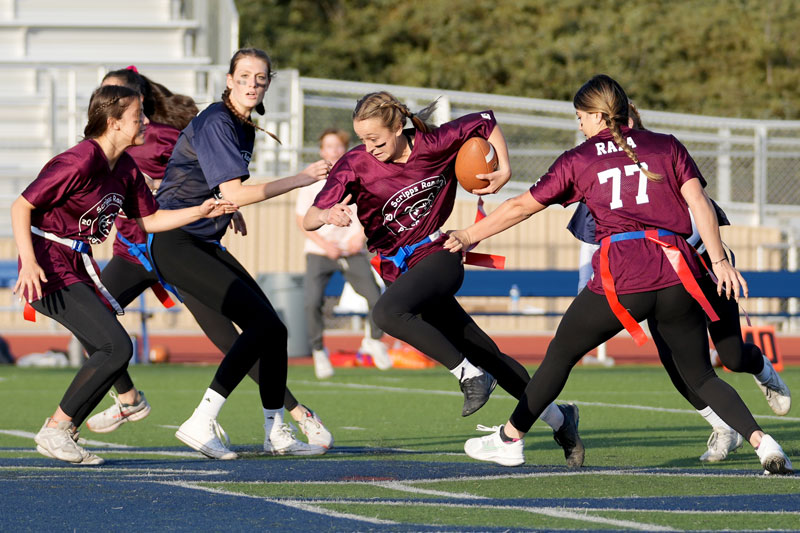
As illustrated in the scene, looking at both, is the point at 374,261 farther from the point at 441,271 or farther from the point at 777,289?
the point at 777,289

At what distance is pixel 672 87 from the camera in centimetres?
3344

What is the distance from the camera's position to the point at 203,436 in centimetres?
688

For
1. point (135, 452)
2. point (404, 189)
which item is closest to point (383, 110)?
point (404, 189)

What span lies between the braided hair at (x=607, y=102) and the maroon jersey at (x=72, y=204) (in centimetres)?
226

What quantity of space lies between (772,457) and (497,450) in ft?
4.05

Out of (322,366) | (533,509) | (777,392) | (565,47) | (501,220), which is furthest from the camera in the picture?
(565,47)

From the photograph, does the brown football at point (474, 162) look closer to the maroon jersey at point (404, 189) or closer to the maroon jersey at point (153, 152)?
the maroon jersey at point (404, 189)

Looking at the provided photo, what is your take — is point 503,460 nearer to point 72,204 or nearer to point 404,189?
point 404,189

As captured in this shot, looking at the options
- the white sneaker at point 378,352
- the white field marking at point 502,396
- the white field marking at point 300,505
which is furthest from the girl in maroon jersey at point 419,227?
the white sneaker at point 378,352

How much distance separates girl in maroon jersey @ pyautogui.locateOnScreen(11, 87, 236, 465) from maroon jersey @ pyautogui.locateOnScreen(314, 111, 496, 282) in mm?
593

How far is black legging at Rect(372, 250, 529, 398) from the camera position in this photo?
260 inches

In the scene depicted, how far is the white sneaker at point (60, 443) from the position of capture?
661 centimetres

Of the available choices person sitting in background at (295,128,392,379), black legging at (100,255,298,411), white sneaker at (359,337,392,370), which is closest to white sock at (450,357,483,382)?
black legging at (100,255,298,411)

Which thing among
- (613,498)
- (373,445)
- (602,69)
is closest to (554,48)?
(602,69)
